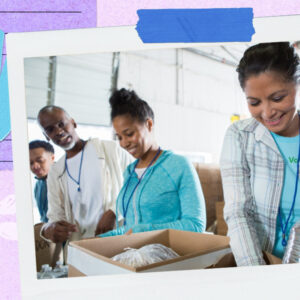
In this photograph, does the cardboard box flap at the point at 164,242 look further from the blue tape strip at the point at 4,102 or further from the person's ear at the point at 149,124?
the blue tape strip at the point at 4,102

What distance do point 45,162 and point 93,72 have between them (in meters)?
0.23

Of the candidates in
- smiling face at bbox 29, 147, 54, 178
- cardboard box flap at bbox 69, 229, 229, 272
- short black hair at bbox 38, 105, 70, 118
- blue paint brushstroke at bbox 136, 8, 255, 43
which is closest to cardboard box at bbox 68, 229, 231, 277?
cardboard box flap at bbox 69, 229, 229, 272

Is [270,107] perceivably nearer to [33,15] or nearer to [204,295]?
[204,295]

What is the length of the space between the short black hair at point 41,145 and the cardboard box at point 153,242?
220 millimetres

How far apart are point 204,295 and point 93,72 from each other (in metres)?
0.56

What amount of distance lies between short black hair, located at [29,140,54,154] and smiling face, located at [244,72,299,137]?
0.45 meters

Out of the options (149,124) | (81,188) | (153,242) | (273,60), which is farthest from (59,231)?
(273,60)

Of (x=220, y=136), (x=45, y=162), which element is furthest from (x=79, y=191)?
(x=220, y=136)

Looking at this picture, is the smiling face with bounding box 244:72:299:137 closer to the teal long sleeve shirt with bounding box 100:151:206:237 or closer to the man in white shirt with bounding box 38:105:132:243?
the teal long sleeve shirt with bounding box 100:151:206:237

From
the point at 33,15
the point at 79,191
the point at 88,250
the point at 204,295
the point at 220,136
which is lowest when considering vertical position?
the point at 204,295

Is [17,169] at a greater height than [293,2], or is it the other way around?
[293,2]

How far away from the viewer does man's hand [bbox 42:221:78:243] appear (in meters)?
0.73

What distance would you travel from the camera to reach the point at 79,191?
74 centimetres

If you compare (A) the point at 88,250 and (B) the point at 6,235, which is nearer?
(A) the point at 88,250
